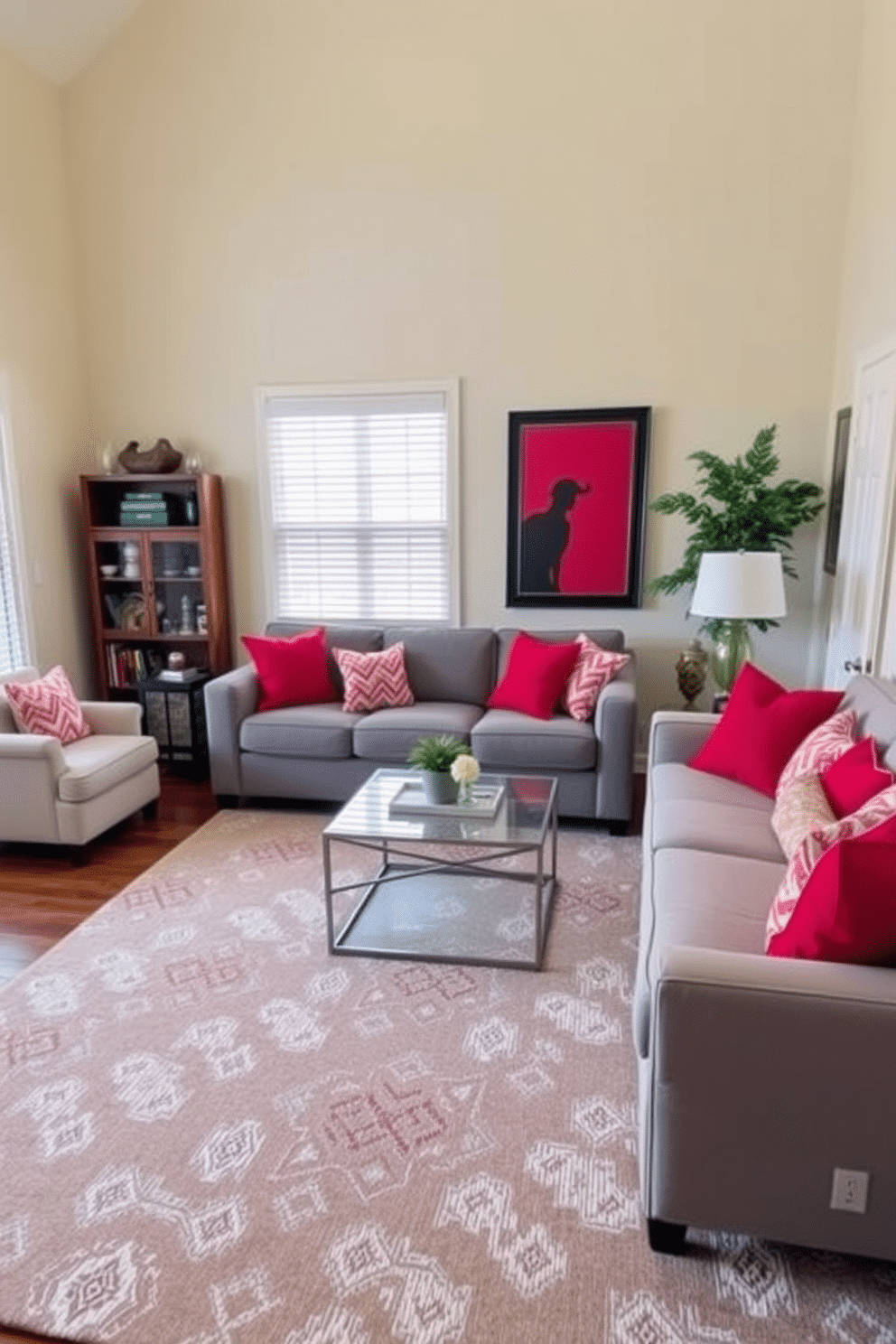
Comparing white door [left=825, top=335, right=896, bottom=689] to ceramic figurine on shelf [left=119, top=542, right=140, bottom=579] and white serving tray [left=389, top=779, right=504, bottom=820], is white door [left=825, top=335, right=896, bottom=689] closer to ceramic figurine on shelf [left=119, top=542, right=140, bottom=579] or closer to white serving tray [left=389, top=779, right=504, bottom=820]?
white serving tray [left=389, top=779, right=504, bottom=820]

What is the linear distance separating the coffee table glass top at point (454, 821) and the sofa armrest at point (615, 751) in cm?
55

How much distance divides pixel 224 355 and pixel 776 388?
10.1 ft

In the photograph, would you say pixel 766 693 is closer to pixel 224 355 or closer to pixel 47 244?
pixel 224 355

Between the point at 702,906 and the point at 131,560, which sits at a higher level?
the point at 131,560

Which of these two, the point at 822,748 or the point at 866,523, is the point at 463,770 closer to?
the point at 822,748

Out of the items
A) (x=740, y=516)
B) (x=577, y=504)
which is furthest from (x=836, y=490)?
(x=577, y=504)

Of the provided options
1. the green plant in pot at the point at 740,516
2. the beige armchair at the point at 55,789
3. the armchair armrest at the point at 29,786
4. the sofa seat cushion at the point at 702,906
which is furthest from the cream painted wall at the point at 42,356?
the sofa seat cushion at the point at 702,906

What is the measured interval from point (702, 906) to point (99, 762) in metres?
2.71

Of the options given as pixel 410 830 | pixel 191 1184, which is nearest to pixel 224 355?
pixel 410 830

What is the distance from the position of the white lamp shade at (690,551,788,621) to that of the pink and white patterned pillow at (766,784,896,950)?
5.50 ft

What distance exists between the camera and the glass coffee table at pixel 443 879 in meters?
2.76

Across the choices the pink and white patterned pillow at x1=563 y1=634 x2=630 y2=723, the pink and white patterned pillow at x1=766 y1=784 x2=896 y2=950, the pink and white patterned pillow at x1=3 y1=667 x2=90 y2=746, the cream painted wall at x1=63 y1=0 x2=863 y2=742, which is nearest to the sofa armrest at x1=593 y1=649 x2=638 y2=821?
the pink and white patterned pillow at x1=563 y1=634 x2=630 y2=723

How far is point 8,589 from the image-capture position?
440 centimetres

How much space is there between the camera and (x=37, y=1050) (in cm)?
232
